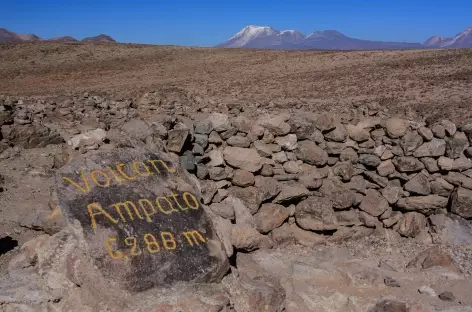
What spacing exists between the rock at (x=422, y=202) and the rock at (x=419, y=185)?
10 centimetres

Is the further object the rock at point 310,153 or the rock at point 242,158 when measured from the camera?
the rock at point 310,153

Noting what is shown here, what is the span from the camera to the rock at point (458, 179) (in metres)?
6.37

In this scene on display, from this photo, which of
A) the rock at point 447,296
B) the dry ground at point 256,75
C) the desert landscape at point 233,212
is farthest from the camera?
the dry ground at point 256,75

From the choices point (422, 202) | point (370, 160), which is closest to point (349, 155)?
point (370, 160)

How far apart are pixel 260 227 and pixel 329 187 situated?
47.1 inches

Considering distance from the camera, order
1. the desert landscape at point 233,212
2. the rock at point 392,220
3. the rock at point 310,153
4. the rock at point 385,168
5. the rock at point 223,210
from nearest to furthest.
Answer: the desert landscape at point 233,212, the rock at point 223,210, the rock at point 310,153, the rock at point 385,168, the rock at point 392,220

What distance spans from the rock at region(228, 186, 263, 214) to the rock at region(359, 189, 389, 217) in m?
1.66

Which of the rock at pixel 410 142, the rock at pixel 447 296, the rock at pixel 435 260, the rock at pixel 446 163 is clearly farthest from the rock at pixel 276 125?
the rock at pixel 447 296

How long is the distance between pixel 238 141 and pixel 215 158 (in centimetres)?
39

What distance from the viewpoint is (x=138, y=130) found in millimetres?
5539

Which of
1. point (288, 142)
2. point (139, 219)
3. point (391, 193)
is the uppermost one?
point (288, 142)

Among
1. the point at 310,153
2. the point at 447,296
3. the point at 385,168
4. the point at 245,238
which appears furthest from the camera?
the point at 385,168

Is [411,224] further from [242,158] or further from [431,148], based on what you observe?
[242,158]

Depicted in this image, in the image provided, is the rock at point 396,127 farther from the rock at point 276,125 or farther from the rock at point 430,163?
the rock at point 276,125
